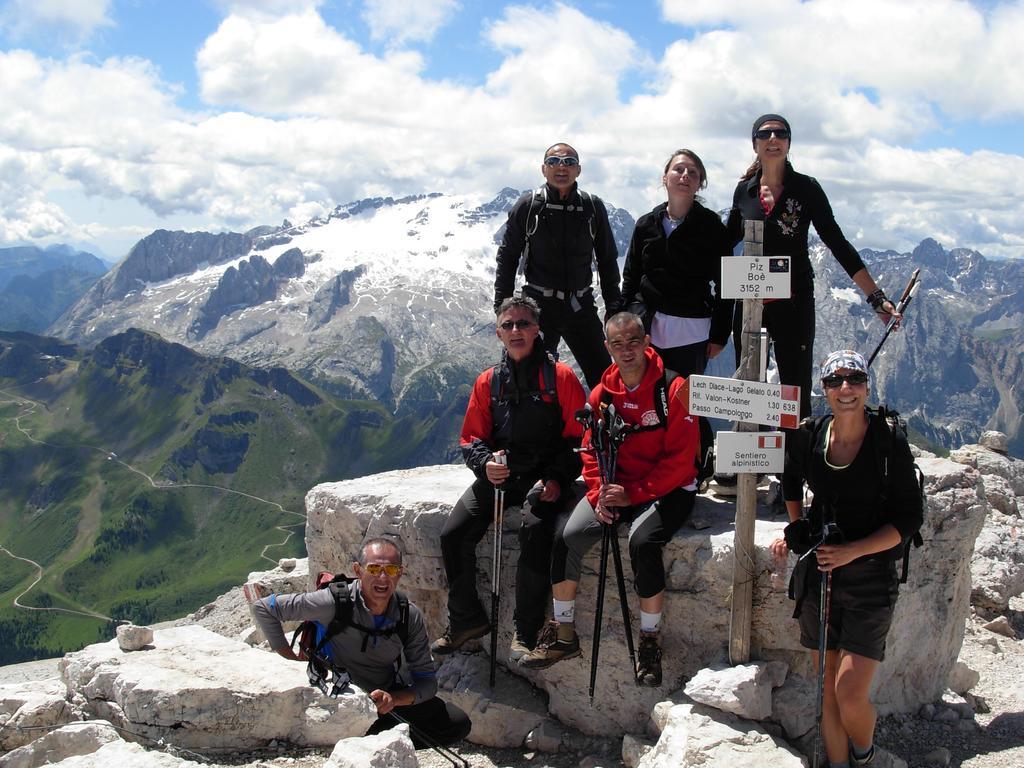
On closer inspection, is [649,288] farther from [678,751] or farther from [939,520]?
[678,751]

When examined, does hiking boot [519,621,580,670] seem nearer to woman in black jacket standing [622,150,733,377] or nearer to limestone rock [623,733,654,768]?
limestone rock [623,733,654,768]

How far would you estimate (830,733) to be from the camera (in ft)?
30.2

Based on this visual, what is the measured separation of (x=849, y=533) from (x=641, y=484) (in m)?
2.85

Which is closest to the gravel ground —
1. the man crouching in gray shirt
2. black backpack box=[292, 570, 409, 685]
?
the man crouching in gray shirt

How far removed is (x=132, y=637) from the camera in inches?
475

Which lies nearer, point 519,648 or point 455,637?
point 519,648

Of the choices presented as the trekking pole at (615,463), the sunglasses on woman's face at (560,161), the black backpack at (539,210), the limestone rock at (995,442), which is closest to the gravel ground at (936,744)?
the trekking pole at (615,463)

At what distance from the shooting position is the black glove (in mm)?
8953


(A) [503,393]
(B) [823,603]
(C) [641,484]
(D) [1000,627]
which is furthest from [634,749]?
(D) [1000,627]

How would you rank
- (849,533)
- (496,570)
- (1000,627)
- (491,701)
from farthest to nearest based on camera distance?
1. (1000,627)
2. (491,701)
3. (496,570)
4. (849,533)

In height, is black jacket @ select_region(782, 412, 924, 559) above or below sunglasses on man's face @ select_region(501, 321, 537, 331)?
below

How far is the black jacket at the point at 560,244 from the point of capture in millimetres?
13055

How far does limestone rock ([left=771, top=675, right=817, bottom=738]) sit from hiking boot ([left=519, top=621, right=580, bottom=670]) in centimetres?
268

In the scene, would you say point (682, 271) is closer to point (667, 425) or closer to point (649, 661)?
point (667, 425)
